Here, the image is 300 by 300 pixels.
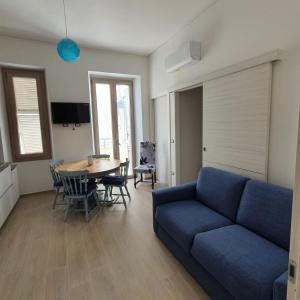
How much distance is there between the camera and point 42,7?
8.90 ft

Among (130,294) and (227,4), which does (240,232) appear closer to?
(130,294)

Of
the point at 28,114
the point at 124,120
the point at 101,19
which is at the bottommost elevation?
the point at 124,120

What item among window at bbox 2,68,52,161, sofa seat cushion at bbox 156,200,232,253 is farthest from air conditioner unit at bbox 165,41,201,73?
window at bbox 2,68,52,161

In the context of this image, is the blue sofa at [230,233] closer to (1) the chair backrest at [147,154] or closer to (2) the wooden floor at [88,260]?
(2) the wooden floor at [88,260]

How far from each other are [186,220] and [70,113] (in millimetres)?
3267

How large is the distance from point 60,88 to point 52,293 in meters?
3.55

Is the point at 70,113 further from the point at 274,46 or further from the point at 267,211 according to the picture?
the point at 267,211

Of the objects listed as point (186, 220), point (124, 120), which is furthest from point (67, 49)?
point (124, 120)

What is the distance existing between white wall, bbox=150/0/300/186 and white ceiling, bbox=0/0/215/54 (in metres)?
0.46

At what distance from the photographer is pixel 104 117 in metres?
4.92

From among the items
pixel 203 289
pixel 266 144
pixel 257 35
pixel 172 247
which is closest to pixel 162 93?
pixel 257 35

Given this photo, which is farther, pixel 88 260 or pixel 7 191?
pixel 7 191

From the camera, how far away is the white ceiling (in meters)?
2.69

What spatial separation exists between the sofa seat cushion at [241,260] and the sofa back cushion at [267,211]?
0.24ft
